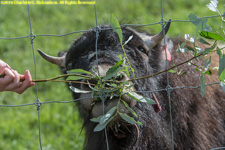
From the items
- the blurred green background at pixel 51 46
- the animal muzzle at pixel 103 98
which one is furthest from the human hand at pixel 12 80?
the blurred green background at pixel 51 46

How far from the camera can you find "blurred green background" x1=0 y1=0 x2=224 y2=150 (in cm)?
579

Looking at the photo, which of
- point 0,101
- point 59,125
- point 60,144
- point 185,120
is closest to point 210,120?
point 185,120

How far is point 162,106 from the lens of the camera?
145 inches

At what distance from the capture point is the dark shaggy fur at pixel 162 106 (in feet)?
11.0

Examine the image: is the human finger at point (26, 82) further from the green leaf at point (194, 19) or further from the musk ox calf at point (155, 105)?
the green leaf at point (194, 19)

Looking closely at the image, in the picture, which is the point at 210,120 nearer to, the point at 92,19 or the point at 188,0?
the point at 92,19

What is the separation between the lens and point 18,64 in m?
8.34

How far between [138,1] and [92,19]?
1.94 metres

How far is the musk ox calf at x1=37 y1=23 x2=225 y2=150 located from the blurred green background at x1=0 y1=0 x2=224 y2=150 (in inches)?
27.9

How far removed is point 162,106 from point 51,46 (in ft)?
18.9

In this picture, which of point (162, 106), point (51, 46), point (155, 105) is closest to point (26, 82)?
point (155, 105)

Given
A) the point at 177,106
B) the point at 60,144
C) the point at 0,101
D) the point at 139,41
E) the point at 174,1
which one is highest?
the point at 174,1

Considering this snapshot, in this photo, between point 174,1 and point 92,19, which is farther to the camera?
point 174,1

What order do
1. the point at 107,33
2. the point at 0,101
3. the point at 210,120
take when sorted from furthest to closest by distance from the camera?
the point at 0,101
the point at 210,120
the point at 107,33
